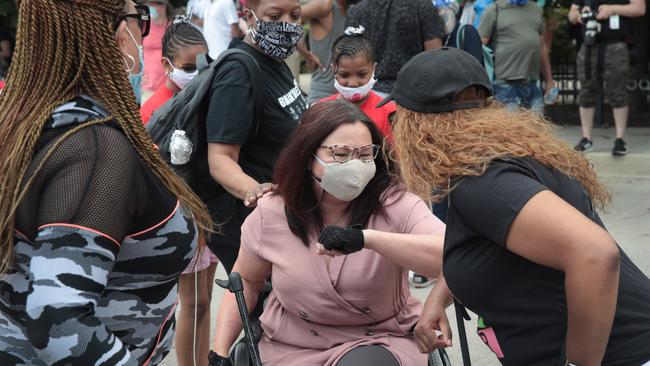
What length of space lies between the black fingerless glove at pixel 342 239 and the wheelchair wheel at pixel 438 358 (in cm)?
53

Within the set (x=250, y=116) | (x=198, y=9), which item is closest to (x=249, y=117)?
(x=250, y=116)

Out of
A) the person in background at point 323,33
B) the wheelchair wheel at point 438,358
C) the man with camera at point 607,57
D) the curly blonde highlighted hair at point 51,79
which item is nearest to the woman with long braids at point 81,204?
the curly blonde highlighted hair at point 51,79

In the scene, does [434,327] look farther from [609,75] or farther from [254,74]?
[609,75]

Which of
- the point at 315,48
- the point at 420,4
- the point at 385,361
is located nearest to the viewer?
the point at 385,361

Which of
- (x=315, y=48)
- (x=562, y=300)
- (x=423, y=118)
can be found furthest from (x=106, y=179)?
(x=315, y=48)

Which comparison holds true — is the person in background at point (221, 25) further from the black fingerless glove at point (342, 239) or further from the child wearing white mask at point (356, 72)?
the black fingerless glove at point (342, 239)

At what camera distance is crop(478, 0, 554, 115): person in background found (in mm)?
9180

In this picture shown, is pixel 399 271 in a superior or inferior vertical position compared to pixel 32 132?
inferior

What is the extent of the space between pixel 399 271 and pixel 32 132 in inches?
60.6

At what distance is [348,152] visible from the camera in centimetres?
328

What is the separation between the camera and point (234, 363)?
322 centimetres

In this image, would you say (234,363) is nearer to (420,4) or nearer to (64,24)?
(64,24)

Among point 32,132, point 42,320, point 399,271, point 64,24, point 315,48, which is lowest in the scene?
point 315,48

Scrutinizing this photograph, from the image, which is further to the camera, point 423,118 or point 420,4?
point 420,4
